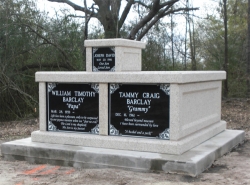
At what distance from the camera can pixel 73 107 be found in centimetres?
678

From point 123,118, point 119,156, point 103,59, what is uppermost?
point 103,59

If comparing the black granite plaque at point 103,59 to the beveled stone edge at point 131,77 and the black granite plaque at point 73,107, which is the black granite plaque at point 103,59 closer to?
the beveled stone edge at point 131,77

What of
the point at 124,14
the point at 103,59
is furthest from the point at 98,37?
the point at 103,59

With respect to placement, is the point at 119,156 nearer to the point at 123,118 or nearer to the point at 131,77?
the point at 123,118

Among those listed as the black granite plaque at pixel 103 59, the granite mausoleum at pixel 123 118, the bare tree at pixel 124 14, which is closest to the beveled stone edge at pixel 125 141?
the granite mausoleum at pixel 123 118

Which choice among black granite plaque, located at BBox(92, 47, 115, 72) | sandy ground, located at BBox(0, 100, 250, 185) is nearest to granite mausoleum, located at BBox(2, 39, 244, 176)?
black granite plaque, located at BBox(92, 47, 115, 72)

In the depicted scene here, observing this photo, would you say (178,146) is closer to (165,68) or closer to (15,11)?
(15,11)

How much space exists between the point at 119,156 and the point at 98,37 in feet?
29.8

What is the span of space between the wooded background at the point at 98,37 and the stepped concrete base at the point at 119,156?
16.5 feet

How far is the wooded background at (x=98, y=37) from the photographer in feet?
38.7

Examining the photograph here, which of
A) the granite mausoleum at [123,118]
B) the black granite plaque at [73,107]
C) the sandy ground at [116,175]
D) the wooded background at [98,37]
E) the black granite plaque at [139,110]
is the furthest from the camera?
the wooded background at [98,37]

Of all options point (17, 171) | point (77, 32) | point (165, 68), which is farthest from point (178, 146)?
point (165, 68)

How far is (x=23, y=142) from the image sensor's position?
22.5 ft

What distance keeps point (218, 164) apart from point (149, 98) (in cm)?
152
